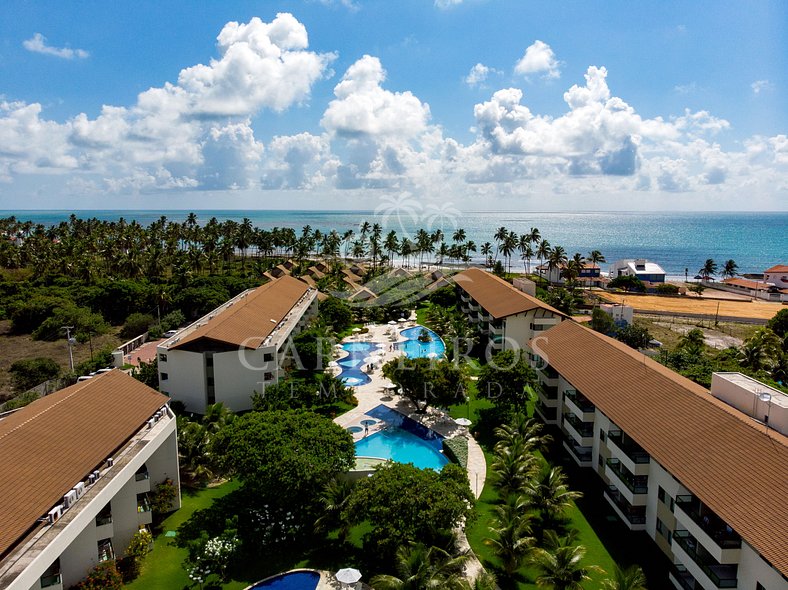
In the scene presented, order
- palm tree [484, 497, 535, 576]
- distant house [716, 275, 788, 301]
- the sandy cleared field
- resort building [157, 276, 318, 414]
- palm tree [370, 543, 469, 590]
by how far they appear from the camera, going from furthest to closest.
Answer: distant house [716, 275, 788, 301]
the sandy cleared field
resort building [157, 276, 318, 414]
palm tree [484, 497, 535, 576]
palm tree [370, 543, 469, 590]

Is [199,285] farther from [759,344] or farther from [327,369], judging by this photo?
[759,344]

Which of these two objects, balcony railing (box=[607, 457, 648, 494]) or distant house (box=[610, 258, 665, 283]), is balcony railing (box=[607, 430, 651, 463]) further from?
distant house (box=[610, 258, 665, 283])

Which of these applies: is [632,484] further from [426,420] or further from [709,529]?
[426,420]

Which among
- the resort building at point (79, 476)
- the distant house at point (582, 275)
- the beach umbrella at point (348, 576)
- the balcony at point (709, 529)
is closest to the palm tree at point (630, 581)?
the balcony at point (709, 529)

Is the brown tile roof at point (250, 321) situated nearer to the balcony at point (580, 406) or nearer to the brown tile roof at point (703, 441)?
the balcony at point (580, 406)

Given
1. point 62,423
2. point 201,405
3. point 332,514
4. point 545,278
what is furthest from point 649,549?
point 545,278

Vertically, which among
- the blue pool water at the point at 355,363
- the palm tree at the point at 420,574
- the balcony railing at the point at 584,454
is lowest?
the blue pool water at the point at 355,363

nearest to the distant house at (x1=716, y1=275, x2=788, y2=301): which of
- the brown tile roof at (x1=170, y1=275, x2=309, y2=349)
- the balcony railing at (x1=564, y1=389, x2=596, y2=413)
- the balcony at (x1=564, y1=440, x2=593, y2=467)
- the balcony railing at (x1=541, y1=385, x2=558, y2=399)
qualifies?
the balcony railing at (x1=541, y1=385, x2=558, y2=399)
